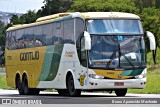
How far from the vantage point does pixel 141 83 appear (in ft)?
83.7

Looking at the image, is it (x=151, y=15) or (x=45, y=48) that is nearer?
(x=45, y=48)

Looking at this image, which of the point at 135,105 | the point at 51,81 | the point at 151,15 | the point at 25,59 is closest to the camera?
the point at 135,105

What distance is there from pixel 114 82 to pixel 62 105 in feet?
16.3

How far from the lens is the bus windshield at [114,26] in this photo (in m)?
25.5

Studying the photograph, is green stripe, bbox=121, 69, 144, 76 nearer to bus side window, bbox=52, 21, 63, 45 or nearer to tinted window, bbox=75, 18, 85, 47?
tinted window, bbox=75, 18, 85, 47

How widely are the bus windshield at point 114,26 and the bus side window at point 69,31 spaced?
130 cm

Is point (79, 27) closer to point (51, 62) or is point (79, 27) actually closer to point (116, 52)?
Answer: point (116, 52)

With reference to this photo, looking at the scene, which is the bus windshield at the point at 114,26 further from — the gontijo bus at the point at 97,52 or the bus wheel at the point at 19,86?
the bus wheel at the point at 19,86

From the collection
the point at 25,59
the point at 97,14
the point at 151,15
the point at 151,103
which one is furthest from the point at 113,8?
the point at 151,103

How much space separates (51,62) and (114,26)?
457 centimetres

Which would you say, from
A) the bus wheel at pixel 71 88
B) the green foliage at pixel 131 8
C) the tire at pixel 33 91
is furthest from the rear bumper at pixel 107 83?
the green foliage at pixel 131 8

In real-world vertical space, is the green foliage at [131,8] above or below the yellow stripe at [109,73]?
above

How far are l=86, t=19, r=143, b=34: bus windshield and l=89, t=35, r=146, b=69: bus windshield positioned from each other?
26cm

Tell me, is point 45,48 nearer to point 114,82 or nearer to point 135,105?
point 114,82
